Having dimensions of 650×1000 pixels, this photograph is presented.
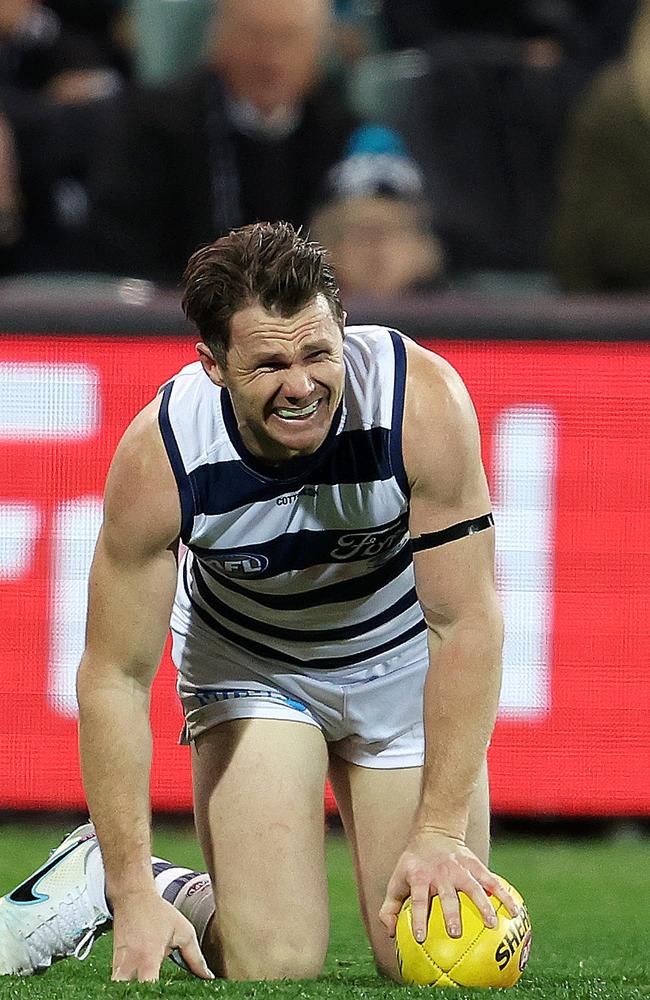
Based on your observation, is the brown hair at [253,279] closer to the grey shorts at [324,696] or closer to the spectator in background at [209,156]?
the grey shorts at [324,696]

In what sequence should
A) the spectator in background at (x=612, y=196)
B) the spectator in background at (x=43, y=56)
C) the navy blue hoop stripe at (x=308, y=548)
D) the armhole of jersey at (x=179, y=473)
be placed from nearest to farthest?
the armhole of jersey at (x=179, y=473) < the navy blue hoop stripe at (x=308, y=548) < the spectator in background at (x=612, y=196) < the spectator in background at (x=43, y=56)

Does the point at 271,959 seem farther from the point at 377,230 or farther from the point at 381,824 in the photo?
the point at 377,230

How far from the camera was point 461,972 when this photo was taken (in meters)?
3.36

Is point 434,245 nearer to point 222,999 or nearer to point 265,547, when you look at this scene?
point 265,547

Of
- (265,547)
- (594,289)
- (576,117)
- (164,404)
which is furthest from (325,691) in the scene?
(576,117)

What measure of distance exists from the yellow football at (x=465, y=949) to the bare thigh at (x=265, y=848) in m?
0.43

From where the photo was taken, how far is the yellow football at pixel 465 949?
10.9 ft

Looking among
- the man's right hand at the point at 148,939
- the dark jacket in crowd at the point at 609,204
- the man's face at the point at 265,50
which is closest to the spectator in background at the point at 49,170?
the man's face at the point at 265,50

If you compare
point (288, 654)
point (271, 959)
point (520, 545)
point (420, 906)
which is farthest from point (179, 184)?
point (420, 906)

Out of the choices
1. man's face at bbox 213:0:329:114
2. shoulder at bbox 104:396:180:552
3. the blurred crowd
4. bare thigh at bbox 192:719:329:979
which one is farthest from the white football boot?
man's face at bbox 213:0:329:114

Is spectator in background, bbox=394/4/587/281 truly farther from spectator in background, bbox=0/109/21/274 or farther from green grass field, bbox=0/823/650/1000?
green grass field, bbox=0/823/650/1000

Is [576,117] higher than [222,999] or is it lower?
higher

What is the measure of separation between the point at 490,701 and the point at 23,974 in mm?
1192

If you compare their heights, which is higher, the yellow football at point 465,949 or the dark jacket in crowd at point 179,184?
the dark jacket in crowd at point 179,184
